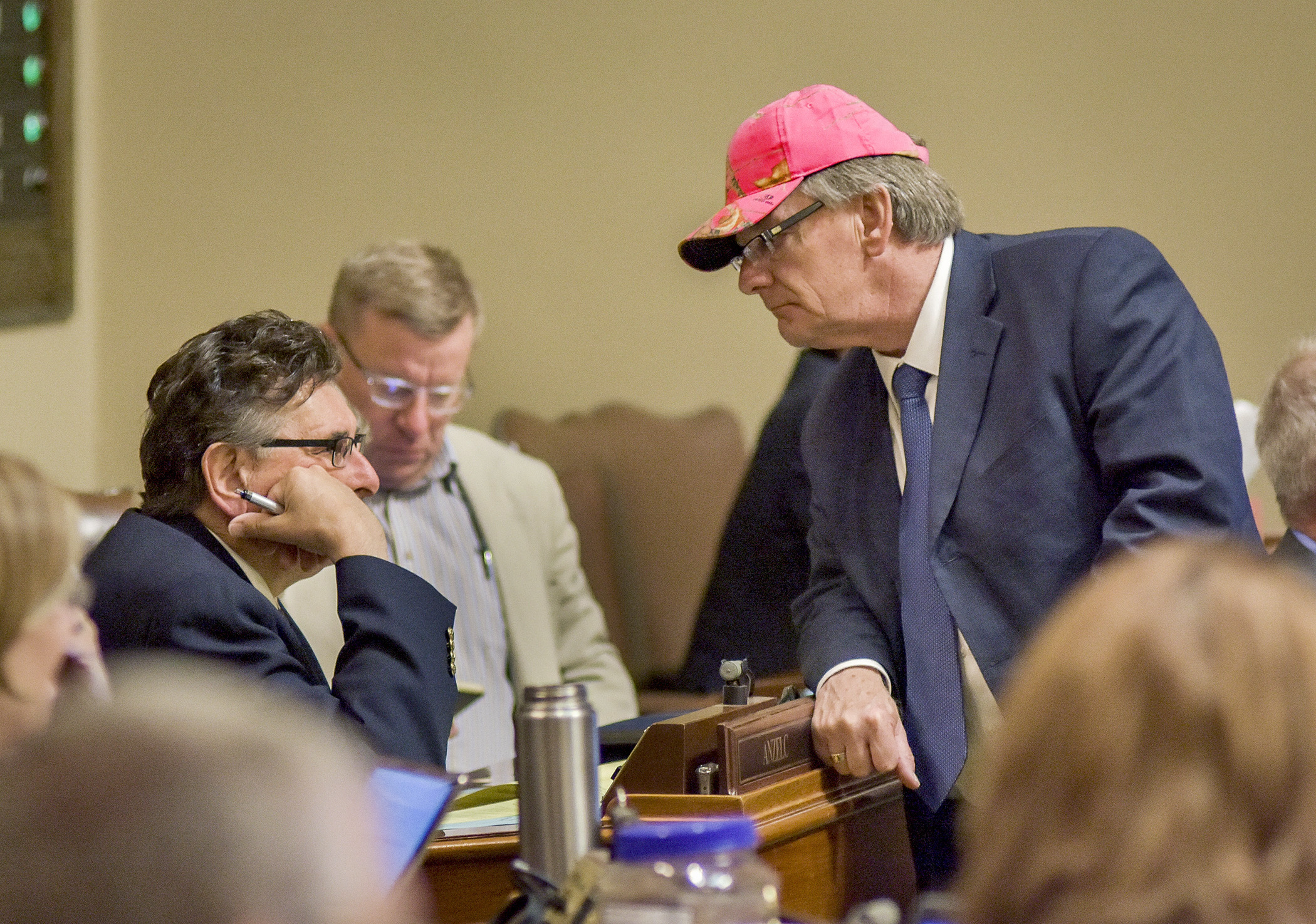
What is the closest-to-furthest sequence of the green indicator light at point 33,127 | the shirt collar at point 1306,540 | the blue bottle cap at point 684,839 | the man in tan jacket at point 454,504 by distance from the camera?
1. the blue bottle cap at point 684,839
2. the shirt collar at point 1306,540
3. the man in tan jacket at point 454,504
4. the green indicator light at point 33,127

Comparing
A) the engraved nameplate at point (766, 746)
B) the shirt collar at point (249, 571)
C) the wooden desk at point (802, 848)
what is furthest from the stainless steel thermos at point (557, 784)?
the shirt collar at point (249, 571)

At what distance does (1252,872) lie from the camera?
796 mm

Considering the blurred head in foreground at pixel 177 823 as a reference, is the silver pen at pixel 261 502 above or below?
below

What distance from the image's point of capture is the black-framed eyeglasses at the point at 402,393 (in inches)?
120

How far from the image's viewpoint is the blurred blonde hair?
3.94 feet

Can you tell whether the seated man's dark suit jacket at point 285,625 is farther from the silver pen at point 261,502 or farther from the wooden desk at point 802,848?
the wooden desk at point 802,848

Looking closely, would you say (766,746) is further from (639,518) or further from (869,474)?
(639,518)

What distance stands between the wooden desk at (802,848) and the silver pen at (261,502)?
55 centimetres

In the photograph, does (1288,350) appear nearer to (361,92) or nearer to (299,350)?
(299,350)

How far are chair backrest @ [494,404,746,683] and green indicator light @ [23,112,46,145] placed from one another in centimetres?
131

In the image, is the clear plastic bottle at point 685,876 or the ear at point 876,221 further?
the ear at point 876,221

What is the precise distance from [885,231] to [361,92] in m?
2.20

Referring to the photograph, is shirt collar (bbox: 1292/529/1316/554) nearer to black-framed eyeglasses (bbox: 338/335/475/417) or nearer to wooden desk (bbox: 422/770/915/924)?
wooden desk (bbox: 422/770/915/924)

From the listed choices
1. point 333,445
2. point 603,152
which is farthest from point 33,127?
point 333,445
